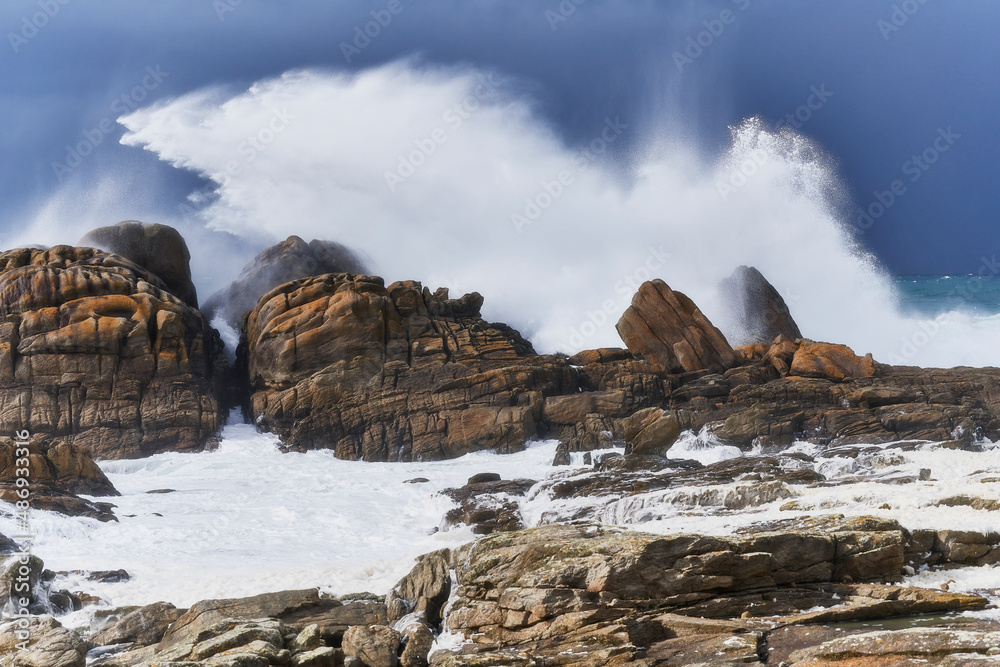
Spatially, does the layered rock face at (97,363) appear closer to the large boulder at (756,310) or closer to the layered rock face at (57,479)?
the layered rock face at (57,479)

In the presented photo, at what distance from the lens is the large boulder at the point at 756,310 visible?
53219 millimetres

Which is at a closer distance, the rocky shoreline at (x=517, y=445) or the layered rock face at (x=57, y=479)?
the rocky shoreline at (x=517, y=445)

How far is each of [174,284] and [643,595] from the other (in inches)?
1798

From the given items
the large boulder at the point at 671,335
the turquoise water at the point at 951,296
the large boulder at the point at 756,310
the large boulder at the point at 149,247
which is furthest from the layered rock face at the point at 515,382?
the turquoise water at the point at 951,296

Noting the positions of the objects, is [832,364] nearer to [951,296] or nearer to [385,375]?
[385,375]

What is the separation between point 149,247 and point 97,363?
14.2 m

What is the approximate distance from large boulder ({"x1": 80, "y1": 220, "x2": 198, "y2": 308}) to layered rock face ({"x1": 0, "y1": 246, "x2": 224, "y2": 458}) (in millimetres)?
7925

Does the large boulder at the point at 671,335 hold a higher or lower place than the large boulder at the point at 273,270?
lower

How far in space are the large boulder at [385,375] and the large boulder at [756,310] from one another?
19.8m

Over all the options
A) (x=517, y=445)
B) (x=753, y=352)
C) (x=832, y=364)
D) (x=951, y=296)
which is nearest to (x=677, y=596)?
(x=517, y=445)

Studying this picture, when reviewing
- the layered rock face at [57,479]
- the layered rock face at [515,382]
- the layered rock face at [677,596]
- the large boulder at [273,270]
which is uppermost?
the large boulder at [273,270]

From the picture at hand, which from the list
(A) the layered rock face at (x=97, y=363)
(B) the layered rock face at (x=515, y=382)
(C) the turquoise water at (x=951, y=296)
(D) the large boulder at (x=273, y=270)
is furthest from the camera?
(C) the turquoise water at (x=951, y=296)

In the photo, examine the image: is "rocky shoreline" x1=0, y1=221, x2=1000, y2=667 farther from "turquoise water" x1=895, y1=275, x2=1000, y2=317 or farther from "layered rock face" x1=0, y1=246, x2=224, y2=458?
"turquoise water" x1=895, y1=275, x2=1000, y2=317

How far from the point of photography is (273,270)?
5834 centimetres
